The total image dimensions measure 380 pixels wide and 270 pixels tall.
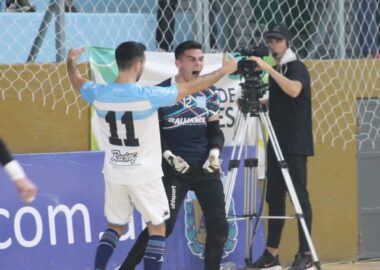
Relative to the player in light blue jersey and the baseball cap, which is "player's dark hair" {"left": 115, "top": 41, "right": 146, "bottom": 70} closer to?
the player in light blue jersey

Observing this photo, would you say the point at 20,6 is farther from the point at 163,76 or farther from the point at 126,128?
the point at 126,128

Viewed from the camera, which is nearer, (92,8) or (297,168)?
(297,168)

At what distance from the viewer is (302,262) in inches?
334

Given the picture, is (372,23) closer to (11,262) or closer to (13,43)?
(13,43)

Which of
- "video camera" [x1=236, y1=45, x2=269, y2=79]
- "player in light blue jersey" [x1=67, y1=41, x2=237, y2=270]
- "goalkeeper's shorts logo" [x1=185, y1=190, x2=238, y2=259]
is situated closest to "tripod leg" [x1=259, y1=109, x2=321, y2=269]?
"video camera" [x1=236, y1=45, x2=269, y2=79]

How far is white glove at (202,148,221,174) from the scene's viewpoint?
7.64 meters

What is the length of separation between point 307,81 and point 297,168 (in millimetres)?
755

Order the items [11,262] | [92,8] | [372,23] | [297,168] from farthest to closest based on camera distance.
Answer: [372,23] → [92,8] → [297,168] → [11,262]

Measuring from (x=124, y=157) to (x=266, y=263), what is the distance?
211 cm

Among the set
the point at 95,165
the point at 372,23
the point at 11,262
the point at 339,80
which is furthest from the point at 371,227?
the point at 11,262

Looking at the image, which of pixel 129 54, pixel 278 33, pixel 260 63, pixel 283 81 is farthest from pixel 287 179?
pixel 129 54

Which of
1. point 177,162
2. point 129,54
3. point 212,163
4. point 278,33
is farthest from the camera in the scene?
point 278,33

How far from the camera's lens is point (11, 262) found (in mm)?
7922

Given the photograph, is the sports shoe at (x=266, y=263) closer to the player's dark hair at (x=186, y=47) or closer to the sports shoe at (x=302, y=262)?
the sports shoe at (x=302, y=262)
